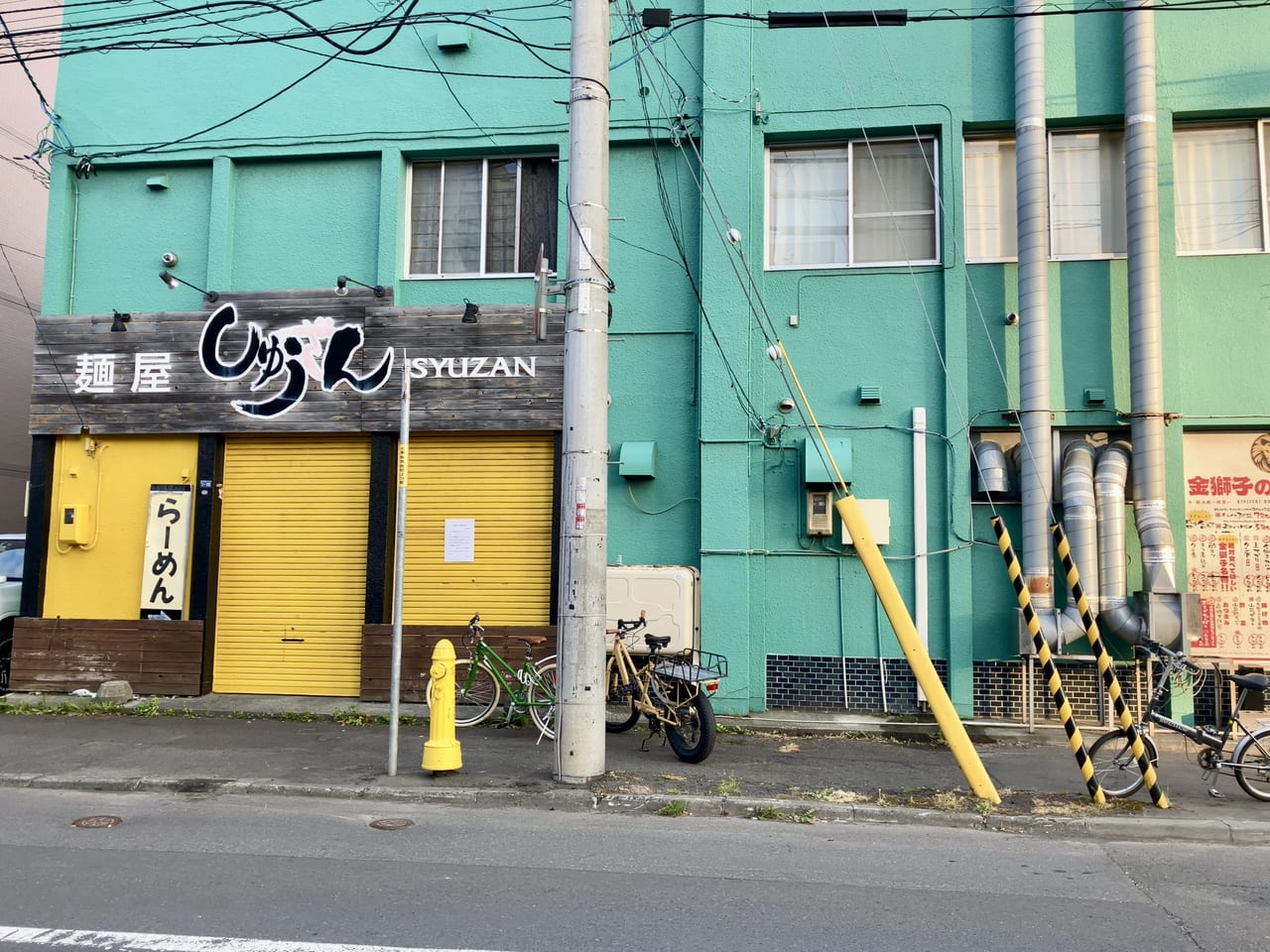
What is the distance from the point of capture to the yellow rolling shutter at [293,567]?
39.8ft

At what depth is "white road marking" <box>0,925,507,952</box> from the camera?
471cm

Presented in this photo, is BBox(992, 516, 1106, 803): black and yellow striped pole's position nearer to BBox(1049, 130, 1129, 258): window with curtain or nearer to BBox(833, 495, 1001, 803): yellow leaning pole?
BBox(833, 495, 1001, 803): yellow leaning pole

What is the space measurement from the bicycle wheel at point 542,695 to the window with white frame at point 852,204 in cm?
530

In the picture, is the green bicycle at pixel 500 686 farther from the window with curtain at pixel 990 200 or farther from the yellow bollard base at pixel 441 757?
the window with curtain at pixel 990 200

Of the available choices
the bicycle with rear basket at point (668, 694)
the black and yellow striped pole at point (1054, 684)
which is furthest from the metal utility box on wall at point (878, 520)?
the black and yellow striped pole at point (1054, 684)

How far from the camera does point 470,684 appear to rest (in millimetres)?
10336

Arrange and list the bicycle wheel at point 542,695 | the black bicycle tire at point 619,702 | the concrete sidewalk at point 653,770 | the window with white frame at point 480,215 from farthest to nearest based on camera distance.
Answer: the window with white frame at point 480,215, the bicycle wheel at point 542,695, the black bicycle tire at point 619,702, the concrete sidewalk at point 653,770

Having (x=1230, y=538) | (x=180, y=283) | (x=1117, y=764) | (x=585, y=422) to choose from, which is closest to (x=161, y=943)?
(x=585, y=422)

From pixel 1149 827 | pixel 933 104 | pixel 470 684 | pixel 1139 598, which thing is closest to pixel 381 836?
pixel 470 684

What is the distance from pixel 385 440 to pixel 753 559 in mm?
4574

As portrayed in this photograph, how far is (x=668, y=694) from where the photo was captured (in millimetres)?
9219

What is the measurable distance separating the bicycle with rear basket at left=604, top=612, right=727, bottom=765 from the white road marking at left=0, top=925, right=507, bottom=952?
3927 millimetres

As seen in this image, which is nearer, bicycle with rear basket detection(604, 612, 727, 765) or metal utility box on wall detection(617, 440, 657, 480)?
bicycle with rear basket detection(604, 612, 727, 765)

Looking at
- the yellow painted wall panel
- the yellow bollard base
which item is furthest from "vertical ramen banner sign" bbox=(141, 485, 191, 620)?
the yellow bollard base
